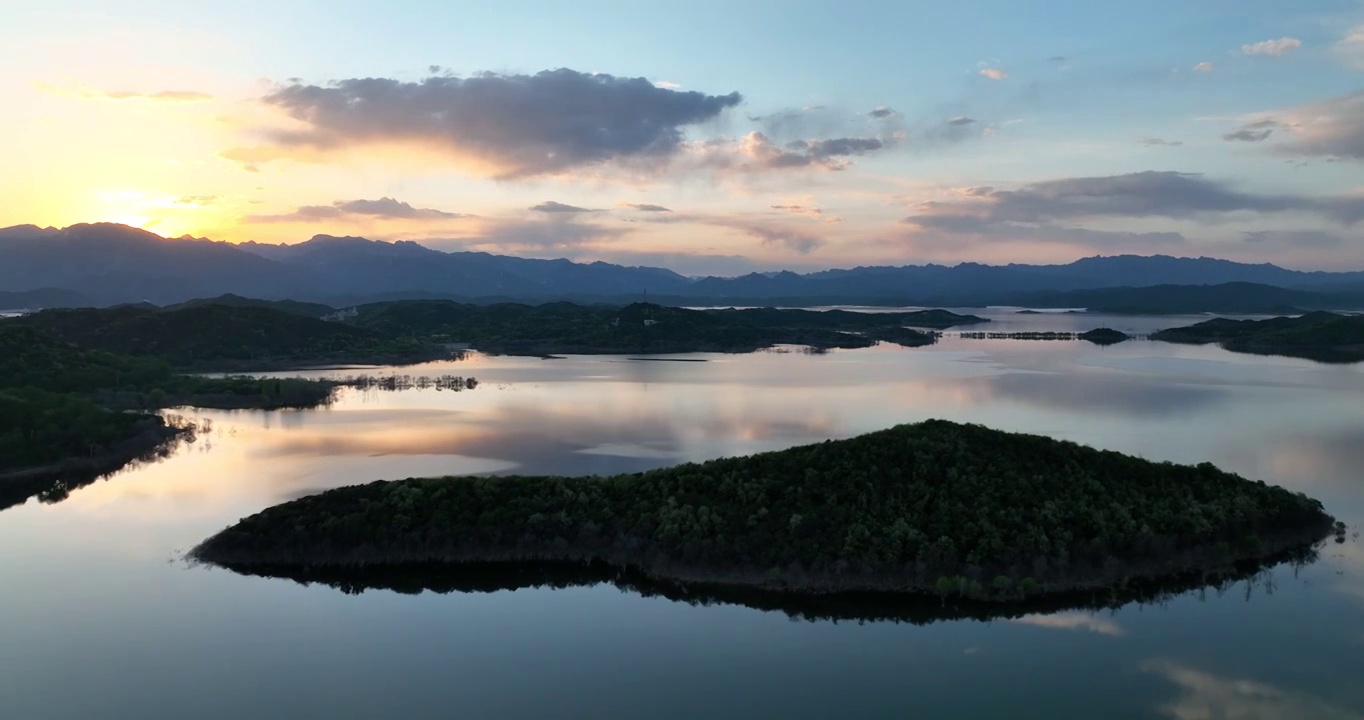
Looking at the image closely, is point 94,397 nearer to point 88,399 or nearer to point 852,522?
point 88,399

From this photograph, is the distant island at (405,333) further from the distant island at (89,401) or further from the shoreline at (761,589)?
the shoreline at (761,589)

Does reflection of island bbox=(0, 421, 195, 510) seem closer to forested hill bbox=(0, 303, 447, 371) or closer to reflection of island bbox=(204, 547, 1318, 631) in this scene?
reflection of island bbox=(204, 547, 1318, 631)

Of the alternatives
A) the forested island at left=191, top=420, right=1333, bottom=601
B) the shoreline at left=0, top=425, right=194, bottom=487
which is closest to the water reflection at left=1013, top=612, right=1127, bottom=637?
the forested island at left=191, top=420, right=1333, bottom=601

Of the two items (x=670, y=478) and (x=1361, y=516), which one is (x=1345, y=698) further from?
(x=670, y=478)

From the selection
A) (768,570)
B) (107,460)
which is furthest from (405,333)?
(768,570)

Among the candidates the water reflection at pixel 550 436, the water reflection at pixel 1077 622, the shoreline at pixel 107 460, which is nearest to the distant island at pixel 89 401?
the shoreline at pixel 107 460
